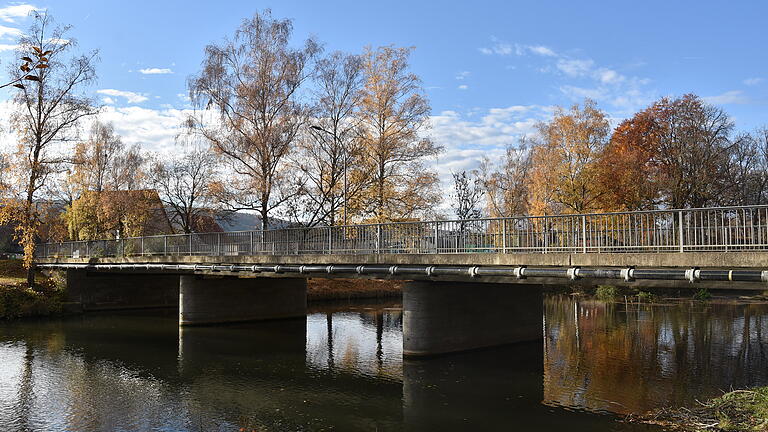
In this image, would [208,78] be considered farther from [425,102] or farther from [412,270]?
[412,270]

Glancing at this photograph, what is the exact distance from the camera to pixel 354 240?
23812mm

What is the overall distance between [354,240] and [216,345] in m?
8.21

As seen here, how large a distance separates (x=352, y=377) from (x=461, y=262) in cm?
515

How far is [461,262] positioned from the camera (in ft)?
61.6

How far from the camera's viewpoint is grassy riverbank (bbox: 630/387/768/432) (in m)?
11.8

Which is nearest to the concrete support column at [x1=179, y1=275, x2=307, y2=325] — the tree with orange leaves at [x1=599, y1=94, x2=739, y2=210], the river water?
the river water

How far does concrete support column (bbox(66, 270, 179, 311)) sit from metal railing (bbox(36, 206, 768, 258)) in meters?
7.77

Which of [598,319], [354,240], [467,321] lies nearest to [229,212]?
[354,240]

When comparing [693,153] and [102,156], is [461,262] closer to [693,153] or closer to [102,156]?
[693,153]

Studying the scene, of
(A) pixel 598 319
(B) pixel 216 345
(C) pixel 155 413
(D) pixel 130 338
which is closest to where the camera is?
(C) pixel 155 413

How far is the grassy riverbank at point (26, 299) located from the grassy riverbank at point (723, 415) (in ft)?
116

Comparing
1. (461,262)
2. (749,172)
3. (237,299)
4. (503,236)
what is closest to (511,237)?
(503,236)

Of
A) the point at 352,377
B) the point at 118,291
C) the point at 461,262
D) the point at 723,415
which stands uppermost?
the point at 461,262

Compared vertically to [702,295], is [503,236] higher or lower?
higher
